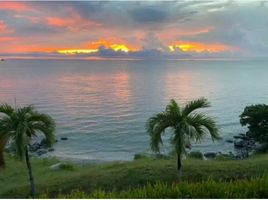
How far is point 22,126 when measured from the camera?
762 inches

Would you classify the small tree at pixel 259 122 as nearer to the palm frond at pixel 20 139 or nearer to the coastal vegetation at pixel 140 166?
the coastal vegetation at pixel 140 166

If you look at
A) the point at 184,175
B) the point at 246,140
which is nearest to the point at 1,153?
the point at 184,175

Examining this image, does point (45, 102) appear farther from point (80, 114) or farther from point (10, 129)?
point (10, 129)

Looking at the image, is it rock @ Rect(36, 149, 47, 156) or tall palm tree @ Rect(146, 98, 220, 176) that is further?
rock @ Rect(36, 149, 47, 156)

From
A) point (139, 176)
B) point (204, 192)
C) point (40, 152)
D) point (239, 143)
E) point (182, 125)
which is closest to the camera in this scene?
point (204, 192)

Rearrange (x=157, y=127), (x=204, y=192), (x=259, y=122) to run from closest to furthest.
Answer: (x=204, y=192) → (x=157, y=127) → (x=259, y=122)

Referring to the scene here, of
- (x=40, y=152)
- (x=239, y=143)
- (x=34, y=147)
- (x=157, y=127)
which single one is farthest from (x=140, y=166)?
(x=239, y=143)

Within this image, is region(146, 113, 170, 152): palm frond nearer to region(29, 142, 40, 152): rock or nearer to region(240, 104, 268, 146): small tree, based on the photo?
region(240, 104, 268, 146): small tree

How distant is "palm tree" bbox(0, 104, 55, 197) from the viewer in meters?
19.4

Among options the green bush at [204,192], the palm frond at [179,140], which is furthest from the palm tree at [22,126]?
the green bush at [204,192]

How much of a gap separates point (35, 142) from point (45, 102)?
120 feet

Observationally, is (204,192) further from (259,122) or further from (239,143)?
(239,143)

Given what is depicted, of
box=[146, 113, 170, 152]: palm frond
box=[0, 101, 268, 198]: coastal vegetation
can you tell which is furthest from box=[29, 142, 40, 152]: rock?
box=[146, 113, 170, 152]: palm frond

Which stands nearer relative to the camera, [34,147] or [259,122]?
[259,122]
